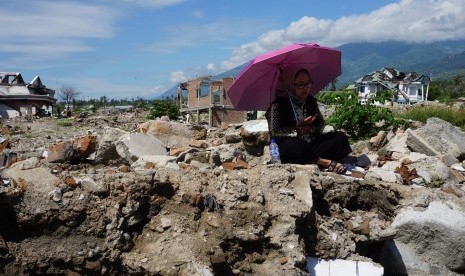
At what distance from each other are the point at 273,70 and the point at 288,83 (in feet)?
0.78

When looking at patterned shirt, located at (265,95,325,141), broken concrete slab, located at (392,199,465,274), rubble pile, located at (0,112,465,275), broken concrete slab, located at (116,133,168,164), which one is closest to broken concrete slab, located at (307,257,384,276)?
rubble pile, located at (0,112,465,275)

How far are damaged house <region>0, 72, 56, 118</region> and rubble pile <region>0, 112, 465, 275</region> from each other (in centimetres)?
3902

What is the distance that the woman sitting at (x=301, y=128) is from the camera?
543cm

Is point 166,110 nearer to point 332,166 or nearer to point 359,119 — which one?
point 359,119

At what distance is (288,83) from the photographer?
579 centimetres

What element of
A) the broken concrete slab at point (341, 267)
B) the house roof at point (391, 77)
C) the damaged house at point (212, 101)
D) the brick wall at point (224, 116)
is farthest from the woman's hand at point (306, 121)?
the house roof at point (391, 77)

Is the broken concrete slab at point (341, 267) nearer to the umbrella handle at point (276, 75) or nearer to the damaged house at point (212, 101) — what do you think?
the umbrella handle at point (276, 75)

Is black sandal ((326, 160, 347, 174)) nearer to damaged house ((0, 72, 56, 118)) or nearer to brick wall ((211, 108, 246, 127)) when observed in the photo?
brick wall ((211, 108, 246, 127))

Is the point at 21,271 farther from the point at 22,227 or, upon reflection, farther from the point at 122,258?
the point at 122,258

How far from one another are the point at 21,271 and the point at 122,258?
736mm

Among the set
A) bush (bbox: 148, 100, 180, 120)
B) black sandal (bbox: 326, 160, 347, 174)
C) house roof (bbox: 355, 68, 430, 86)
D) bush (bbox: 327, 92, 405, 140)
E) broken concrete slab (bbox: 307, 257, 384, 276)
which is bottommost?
broken concrete slab (bbox: 307, 257, 384, 276)

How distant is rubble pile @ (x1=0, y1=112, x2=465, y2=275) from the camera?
3.67 m

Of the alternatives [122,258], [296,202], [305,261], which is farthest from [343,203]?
[122,258]

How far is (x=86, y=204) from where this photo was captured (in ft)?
12.5
